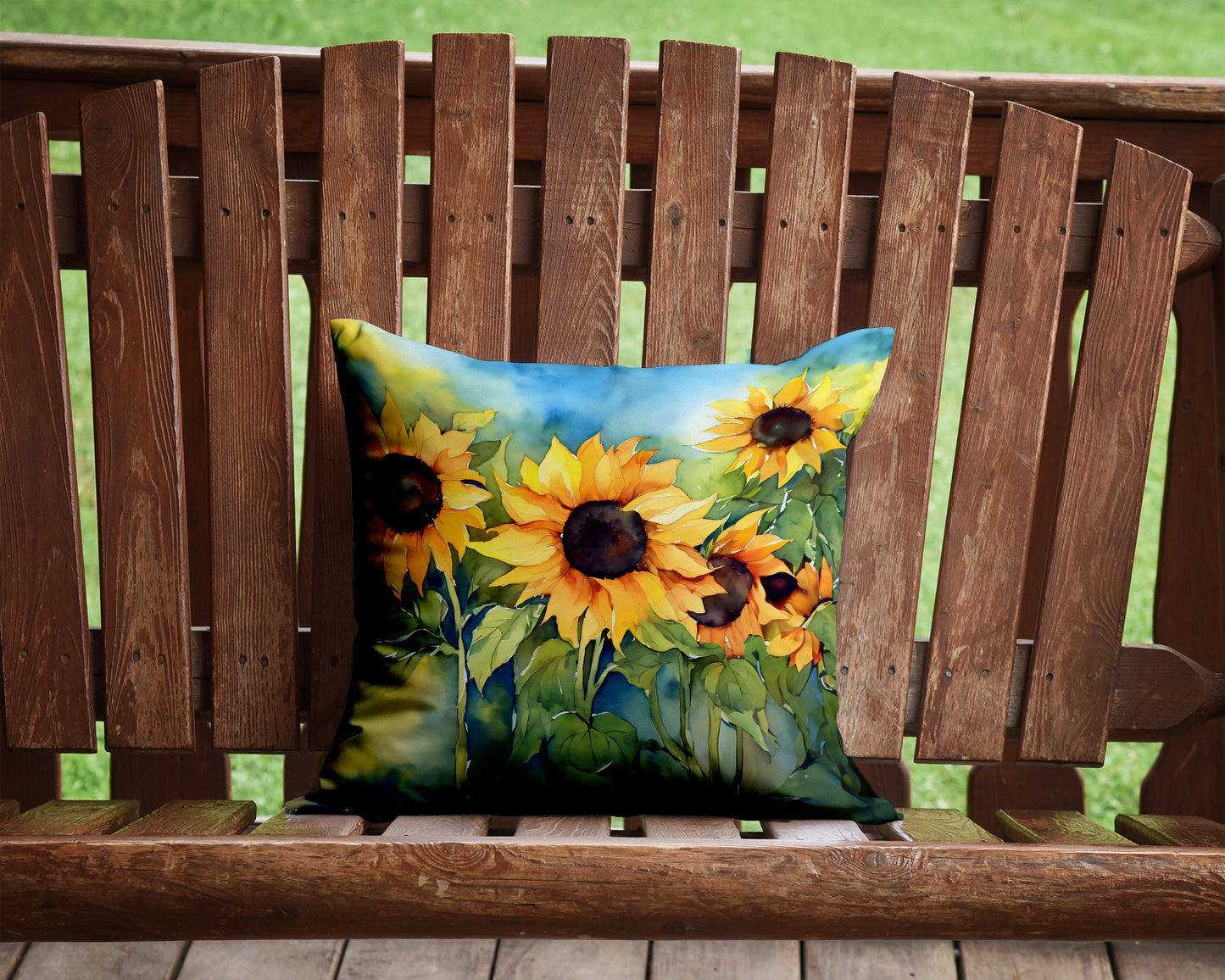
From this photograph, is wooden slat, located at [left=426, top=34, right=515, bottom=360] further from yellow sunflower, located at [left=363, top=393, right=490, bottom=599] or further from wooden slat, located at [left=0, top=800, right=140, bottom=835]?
wooden slat, located at [left=0, top=800, right=140, bottom=835]

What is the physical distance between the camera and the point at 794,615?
898 mm

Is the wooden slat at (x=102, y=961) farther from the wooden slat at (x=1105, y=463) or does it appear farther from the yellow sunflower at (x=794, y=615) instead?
the wooden slat at (x=1105, y=463)

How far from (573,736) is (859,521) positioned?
1.38ft

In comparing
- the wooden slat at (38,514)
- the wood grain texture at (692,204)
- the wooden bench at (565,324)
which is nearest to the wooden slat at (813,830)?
the wooden bench at (565,324)

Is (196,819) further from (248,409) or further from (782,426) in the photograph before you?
(782,426)

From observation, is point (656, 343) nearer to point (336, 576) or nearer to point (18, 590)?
point (336, 576)

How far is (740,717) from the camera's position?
0.87 metres

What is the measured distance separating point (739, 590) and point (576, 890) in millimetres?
290

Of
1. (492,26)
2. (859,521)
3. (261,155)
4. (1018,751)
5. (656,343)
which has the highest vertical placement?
(492,26)

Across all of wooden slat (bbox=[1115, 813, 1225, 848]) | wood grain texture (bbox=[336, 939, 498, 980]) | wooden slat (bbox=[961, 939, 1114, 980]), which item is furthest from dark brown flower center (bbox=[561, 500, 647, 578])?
wooden slat (bbox=[1115, 813, 1225, 848])

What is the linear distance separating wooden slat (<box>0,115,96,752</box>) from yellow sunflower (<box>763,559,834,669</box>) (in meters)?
0.75

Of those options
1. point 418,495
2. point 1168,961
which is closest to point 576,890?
point 418,495

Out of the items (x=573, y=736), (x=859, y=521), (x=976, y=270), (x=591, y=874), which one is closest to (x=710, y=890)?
(x=591, y=874)

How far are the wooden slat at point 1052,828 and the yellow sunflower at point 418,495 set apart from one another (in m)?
0.60
